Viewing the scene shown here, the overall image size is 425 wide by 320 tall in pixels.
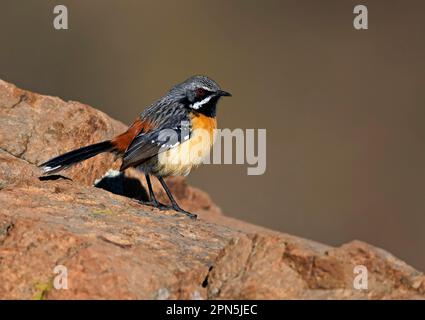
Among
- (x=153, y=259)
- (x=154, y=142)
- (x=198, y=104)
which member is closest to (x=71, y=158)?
(x=154, y=142)

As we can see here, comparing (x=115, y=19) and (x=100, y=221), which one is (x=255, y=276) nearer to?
(x=100, y=221)

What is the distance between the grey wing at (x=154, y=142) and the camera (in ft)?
28.3

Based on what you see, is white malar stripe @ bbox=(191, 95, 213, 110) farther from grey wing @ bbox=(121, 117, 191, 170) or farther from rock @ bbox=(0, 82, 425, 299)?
rock @ bbox=(0, 82, 425, 299)

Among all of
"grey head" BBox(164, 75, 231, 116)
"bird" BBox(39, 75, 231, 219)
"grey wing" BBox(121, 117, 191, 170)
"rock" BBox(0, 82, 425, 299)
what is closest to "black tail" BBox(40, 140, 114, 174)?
"bird" BBox(39, 75, 231, 219)

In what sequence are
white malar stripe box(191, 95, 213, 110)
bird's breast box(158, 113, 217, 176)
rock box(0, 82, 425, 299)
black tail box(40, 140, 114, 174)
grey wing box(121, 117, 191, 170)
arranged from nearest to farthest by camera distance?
1. rock box(0, 82, 425, 299)
2. black tail box(40, 140, 114, 174)
3. grey wing box(121, 117, 191, 170)
4. bird's breast box(158, 113, 217, 176)
5. white malar stripe box(191, 95, 213, 110)

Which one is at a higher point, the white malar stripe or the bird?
the white malar stripe

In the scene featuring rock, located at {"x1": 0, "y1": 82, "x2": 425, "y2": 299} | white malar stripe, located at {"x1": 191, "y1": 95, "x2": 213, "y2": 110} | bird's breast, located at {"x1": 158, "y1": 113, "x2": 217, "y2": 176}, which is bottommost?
rock, located at {"x1": 0, "y1": 82, "x2": 425, "y2": 299}

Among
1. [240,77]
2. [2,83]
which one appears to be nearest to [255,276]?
[2,83]

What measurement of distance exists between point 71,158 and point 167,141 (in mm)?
1061

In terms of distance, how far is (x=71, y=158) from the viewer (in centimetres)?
826

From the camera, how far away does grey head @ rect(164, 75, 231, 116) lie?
927cm

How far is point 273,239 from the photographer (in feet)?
19.2

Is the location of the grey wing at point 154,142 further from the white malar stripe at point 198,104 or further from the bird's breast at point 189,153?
the white malar stripe at point 198,104

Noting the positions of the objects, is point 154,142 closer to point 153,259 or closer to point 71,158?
point 71,158
